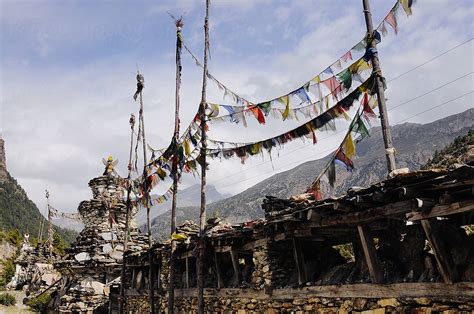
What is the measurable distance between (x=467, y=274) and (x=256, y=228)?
5123 mm

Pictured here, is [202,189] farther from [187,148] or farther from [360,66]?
[360,66]

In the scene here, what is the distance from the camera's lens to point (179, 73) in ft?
61.5

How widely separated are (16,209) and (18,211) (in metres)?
0.84

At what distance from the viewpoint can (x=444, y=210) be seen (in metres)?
6.62

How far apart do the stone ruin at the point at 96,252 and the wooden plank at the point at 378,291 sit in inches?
633

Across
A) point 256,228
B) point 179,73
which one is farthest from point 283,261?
point 179,73

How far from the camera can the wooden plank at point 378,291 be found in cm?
662

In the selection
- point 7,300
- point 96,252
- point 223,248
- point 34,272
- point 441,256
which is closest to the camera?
point 441,256

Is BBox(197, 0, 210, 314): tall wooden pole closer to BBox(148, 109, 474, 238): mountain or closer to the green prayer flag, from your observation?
the green prayer flag

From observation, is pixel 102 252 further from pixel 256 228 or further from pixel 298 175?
pixel 298 175

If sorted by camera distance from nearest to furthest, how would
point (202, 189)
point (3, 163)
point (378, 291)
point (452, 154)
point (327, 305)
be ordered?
point (378, 291) < point (327, 305) < point (202, 189) < point (452, 154) < point (3, 163)

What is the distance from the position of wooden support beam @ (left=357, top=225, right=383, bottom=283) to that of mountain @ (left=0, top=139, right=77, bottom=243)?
88.5 meters

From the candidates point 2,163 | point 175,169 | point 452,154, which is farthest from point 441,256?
point 2,163

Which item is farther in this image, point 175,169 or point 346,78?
point 175,169
